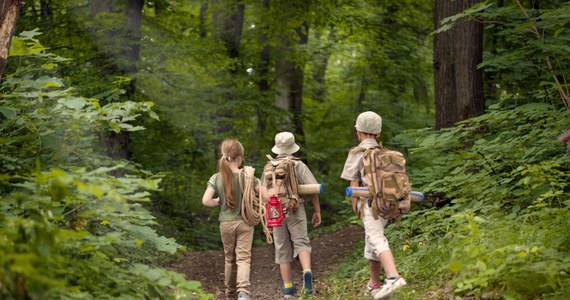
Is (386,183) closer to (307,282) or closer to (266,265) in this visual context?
(307,282)

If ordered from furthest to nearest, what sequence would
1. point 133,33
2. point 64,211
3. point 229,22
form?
point 229,22, point 133,33, point 64,211

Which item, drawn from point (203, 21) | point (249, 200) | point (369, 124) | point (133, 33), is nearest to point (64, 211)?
point (249, 200)

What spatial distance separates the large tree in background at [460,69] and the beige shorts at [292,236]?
405 centimetres

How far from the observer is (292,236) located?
Answer: 8.77m

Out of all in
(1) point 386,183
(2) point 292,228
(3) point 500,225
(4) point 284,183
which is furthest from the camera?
(2) point 292,228

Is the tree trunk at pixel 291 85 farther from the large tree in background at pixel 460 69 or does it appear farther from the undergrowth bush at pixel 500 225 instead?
the undergrowth bush at pixel 500 225

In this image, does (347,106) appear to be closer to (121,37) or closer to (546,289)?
(121,37)

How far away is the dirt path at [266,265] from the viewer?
10.9m

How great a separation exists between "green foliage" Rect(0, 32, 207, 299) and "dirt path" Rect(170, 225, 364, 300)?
9.57 feet

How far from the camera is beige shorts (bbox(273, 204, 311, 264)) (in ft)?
28.5

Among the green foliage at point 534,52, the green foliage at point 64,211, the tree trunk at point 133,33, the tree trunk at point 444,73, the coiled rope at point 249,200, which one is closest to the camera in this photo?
the green foliage at point 64,211

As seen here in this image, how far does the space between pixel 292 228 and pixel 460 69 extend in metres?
4.52

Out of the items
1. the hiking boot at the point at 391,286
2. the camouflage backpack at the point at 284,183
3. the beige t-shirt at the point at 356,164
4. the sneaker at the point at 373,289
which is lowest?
the sneaker at the point at 373,289

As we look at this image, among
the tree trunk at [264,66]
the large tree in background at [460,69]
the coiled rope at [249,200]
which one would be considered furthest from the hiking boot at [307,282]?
the tree trunk at [264,66]
